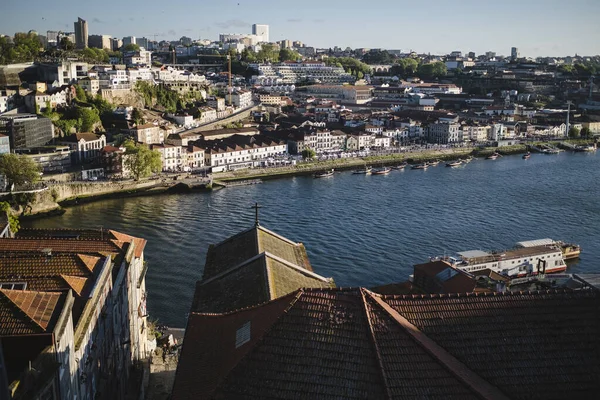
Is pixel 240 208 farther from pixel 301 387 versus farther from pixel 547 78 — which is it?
pixel 547 78

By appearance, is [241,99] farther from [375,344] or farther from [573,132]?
[375,344]

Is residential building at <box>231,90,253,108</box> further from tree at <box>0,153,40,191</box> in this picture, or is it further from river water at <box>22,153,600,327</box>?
tree at <box>0,153,40,191</box>

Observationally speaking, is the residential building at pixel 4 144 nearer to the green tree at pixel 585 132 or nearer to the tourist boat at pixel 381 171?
the tourist boat at pixel 381 171

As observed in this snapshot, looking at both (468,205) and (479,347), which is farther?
(468,205)

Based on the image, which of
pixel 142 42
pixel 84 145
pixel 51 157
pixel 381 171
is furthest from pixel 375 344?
pixel 142 42

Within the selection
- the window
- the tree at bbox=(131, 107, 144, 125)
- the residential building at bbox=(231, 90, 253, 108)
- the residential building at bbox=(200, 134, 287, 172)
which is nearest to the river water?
the residential building at bbox=(200, 134, 287, 172)

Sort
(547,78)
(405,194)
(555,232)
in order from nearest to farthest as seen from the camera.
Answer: (555,232), (405,194), (547,78)

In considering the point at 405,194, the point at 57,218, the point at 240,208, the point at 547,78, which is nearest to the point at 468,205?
the point at 405,194
